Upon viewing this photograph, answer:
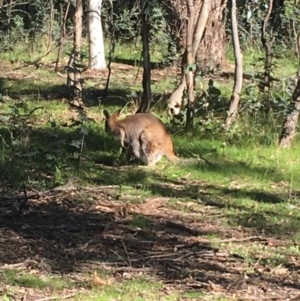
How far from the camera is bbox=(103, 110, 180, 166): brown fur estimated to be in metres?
8.48

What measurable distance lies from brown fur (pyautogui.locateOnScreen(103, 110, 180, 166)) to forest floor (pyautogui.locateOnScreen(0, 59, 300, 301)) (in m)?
0.15

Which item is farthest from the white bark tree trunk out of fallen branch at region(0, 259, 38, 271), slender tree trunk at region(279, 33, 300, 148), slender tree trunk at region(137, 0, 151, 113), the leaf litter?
fallen branch at region(0, 259, 38, 271)

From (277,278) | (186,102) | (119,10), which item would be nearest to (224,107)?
(186,102)

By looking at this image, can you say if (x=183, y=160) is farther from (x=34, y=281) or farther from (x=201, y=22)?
(x=34, y=281)

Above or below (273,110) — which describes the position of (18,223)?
below

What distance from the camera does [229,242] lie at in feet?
19.8

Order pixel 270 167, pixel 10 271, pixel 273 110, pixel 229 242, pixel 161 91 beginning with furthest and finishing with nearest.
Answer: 1. pixel 161 91
2. pixel 273 110
3. pixel 270 167
4. pixel 229 242
5. pixel 10 271

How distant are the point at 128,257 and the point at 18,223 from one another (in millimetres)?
1226

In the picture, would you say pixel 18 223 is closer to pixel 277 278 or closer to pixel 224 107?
pixel 277 278

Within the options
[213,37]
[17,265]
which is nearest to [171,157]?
[17,265]

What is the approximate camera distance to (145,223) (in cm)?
649

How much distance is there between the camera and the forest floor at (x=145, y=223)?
5051 mm

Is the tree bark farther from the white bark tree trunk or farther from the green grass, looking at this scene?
the green grass

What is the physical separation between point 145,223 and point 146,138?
7.05ft
